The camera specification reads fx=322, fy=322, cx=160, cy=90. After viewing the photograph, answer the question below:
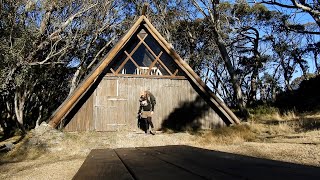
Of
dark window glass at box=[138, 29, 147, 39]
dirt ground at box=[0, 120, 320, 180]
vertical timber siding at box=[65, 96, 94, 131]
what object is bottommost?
dirt ground at box=[0, 120, 320, 180]

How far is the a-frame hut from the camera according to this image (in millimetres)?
14594

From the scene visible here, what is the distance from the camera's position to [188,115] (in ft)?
52.2

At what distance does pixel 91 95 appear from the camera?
578 inches

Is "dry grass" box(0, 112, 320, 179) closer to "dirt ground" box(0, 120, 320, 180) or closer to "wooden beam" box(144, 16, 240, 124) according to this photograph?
"dirt ground" box(0, 120, 320, 180)

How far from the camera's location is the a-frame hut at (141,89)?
1459cm

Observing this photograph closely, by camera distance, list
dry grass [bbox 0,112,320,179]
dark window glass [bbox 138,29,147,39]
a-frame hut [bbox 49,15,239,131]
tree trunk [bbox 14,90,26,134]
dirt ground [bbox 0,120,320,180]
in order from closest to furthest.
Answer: dirt ground [bbox 0,120,320,180]
dry grass [bbox 0,112,320,179]
a-frame hut [bbox 49,15,239,131]
dark window glass [bbox 138,29,147,39]
tree trunk [bbox 14,90,26,134]

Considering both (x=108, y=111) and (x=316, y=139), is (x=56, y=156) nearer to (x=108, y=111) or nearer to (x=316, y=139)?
(x=108, y=111)

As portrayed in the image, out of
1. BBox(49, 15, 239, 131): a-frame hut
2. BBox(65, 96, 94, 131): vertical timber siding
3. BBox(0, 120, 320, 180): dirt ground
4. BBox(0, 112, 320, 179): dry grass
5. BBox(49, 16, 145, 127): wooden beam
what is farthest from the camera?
BBox(49, 15, 239, 131): a-frame hut

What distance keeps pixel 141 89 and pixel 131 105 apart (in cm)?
92

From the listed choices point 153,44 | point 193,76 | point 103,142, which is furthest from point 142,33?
point 103,142

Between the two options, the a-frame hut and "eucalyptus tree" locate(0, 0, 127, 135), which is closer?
the a-frame hut

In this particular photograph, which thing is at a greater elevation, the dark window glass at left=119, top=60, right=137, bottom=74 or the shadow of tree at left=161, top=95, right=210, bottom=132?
the dark window glass at left=119, top=60, right=137, bottom=74

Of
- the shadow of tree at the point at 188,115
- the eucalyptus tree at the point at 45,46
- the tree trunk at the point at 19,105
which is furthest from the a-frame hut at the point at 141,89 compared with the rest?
the tree trunk at the point at 19,105

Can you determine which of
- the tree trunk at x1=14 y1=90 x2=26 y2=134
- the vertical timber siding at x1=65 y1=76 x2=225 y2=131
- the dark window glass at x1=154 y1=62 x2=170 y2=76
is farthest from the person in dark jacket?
the tree trunk at x1=14 y1=90 x2=26 y2=134
